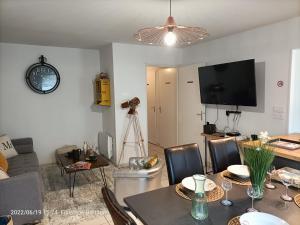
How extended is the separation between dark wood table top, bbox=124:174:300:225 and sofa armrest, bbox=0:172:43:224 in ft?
4.03

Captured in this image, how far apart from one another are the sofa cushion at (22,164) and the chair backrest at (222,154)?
94.4 inches

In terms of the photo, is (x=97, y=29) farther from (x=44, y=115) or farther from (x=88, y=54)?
(x=44, y=115)

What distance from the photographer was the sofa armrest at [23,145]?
3969 mm

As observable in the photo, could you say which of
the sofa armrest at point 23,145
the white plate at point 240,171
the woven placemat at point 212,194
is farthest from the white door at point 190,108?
the sofa armrest at point 23,145

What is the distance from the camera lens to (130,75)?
4.39m

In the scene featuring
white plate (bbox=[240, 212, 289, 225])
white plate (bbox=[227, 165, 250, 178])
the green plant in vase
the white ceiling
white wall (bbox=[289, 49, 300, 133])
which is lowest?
white plate (bbox=[240, 212, 289, 225])

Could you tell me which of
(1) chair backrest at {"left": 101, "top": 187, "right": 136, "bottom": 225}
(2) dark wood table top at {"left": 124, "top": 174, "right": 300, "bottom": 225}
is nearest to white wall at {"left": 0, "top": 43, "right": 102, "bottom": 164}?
(2) dark wood table top at {"left": 124, "top": 174, "right": 300, "bottom": 225}

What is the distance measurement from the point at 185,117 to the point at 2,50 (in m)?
3.70

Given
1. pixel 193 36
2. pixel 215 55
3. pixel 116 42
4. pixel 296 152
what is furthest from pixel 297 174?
pixel 116 42

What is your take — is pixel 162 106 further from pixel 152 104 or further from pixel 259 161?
pixel 259 161

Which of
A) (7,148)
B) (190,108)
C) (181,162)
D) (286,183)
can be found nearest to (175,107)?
(190,108)

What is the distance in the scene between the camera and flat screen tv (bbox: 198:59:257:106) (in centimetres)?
325

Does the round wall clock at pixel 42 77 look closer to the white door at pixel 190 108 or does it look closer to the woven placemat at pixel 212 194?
the white door at pixel 190 108

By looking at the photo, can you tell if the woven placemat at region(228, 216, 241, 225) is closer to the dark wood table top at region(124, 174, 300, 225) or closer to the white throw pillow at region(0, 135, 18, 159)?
the dark wood table top at region(124, 174, 300, 225)
